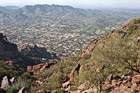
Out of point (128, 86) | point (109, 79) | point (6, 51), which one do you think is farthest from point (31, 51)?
point (128, 86)

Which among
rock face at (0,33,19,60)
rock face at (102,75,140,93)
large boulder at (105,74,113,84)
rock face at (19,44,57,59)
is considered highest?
rock face at (102,75,140,93)

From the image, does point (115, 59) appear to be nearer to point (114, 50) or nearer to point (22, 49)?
point (114, 50)

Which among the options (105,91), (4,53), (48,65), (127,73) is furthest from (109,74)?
(4,53)

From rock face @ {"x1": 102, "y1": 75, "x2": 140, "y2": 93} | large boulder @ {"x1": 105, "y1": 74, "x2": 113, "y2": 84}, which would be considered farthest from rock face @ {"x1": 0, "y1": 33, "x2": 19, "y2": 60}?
rock face @ {"x1": 102, "y1": 75, "x2": 140, "y2": 93}

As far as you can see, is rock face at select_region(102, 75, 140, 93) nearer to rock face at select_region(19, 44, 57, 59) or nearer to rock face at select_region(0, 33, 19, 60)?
rock face at select_region(0, 33, 19, 60)

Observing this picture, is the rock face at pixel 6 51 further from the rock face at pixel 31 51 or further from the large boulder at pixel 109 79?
the large boulder at pixel 109 79

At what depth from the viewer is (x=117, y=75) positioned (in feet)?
62.2

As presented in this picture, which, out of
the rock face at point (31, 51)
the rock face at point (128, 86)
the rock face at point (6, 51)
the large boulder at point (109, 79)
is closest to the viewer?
the rock face at point (128, 86)

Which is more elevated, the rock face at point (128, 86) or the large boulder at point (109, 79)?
the rock face at point (128, 86)

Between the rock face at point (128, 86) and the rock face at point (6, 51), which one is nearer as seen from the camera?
the rock face at point (128, 86)

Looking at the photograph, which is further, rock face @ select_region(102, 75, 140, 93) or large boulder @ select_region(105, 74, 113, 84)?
large boulder @ select_region(105, 74, 113, 84)

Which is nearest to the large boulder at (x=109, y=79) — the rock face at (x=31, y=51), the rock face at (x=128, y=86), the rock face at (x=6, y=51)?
the rock face at (x=128, y=86)

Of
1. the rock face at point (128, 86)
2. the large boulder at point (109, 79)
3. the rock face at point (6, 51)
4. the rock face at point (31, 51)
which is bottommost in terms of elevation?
the rock face at point (31, 51)

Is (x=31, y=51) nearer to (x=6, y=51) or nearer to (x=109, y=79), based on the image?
(x=6, y=51)
